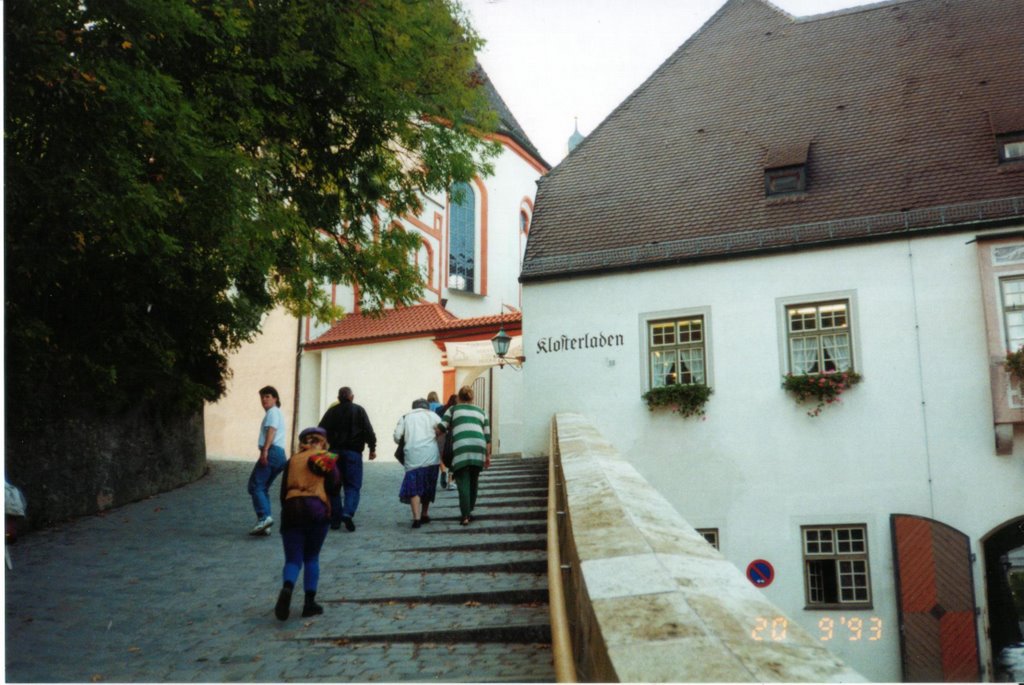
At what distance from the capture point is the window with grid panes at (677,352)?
60.7 feet

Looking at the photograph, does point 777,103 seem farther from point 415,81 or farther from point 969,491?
point 415,81

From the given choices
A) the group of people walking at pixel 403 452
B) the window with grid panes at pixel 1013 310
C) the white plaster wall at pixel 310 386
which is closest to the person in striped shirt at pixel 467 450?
the group of people walking at pixel 403 452

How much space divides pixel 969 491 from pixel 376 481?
9.89 metres

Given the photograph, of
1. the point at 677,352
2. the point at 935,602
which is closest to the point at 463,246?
the point at 677,352

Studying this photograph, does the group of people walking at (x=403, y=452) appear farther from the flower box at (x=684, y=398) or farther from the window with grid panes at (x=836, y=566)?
the window with grid panes at (x=836, y=566)

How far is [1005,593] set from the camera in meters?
17.3

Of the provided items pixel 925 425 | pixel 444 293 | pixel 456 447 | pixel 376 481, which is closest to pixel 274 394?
pixel 456 447

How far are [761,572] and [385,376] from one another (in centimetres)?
1426

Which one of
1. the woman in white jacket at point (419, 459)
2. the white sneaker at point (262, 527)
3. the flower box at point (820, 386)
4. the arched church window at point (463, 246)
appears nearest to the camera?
the white sneaker at point (262, 527)

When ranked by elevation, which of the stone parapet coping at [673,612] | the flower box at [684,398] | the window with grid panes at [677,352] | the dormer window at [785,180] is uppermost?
the dormer window at [785,180]

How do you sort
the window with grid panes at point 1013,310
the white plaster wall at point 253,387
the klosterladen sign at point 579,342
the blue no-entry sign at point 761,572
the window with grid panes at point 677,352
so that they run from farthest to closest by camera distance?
the white plaster wall at point 253,387 < the klosterladen sign at point 579,342 < the window with grid panes at point 677,352 < the blue no-entry sign at point 761,572 < the window with grid panes at point 1013,310

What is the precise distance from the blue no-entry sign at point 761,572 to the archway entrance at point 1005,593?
10.8 feet

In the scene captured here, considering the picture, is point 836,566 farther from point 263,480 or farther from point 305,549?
point 305,549

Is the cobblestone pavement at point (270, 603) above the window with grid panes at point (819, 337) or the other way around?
the other way around
